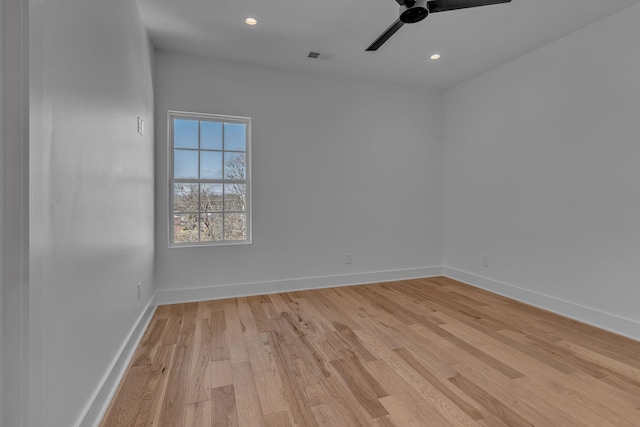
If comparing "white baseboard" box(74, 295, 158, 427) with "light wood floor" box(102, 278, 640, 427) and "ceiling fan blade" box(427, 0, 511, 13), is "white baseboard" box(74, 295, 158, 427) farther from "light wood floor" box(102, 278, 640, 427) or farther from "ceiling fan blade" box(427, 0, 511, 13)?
"ceiling fan blade" box(427, 0, 511, 13)

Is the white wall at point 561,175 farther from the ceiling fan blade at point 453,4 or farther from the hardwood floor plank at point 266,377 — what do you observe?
the hardwood floor plank at point 266,377

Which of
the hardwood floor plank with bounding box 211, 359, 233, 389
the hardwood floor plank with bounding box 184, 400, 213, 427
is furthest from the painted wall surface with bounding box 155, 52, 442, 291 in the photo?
the hardwood floor plank with bounding box 184, 400, 213, 427

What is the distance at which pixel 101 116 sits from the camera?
1.61 meters

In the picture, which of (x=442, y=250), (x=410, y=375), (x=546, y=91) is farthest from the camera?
(x=442, y=250)

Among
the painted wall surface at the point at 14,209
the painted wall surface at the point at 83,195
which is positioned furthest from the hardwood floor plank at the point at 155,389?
the painted wall surface at the point at 14,209

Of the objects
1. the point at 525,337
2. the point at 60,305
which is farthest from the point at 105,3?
the point at 525,337

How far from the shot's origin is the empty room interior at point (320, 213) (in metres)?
1.21

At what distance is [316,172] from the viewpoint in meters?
3.78

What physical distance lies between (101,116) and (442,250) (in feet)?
14.1

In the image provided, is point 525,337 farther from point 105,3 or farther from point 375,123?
point 105,3

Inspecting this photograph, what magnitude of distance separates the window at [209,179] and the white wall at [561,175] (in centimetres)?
298

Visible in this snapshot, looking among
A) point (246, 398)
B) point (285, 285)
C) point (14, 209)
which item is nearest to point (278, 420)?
point (246, 398)

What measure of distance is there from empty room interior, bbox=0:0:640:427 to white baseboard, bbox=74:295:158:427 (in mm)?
18

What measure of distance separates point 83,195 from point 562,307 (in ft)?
13.0
